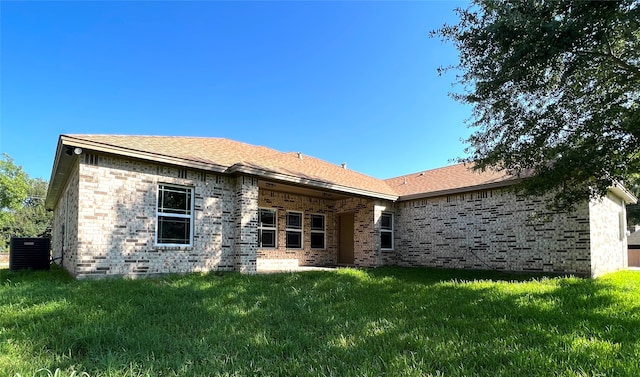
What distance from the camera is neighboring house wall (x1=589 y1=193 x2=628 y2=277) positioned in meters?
10.8

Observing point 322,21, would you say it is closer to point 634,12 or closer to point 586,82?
point 586,82

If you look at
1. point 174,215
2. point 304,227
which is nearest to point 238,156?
point 174,215

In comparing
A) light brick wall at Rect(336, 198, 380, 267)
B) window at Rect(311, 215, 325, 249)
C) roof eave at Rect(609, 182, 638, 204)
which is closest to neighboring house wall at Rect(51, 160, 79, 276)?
window at Rect(311, 215, 325, 249)

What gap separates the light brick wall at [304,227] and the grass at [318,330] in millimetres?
6817

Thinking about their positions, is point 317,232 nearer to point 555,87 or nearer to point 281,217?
point 281,217

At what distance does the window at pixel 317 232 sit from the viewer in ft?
52.1

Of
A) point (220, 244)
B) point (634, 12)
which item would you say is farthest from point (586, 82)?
point (220, 244)

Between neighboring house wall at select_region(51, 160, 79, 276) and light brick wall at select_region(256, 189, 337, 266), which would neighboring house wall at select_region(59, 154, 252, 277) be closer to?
neighboring house wall at select_region(51, 160, 79, 276)

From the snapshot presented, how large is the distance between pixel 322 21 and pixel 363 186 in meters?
6.31

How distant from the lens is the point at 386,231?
598 inches

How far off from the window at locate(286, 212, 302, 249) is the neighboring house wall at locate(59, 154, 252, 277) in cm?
452

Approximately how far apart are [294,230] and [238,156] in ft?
15.2

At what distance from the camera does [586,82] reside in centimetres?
716

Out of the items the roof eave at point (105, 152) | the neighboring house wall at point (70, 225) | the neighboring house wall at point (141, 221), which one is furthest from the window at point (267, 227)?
the neighboring house wall at point (70, 225)
